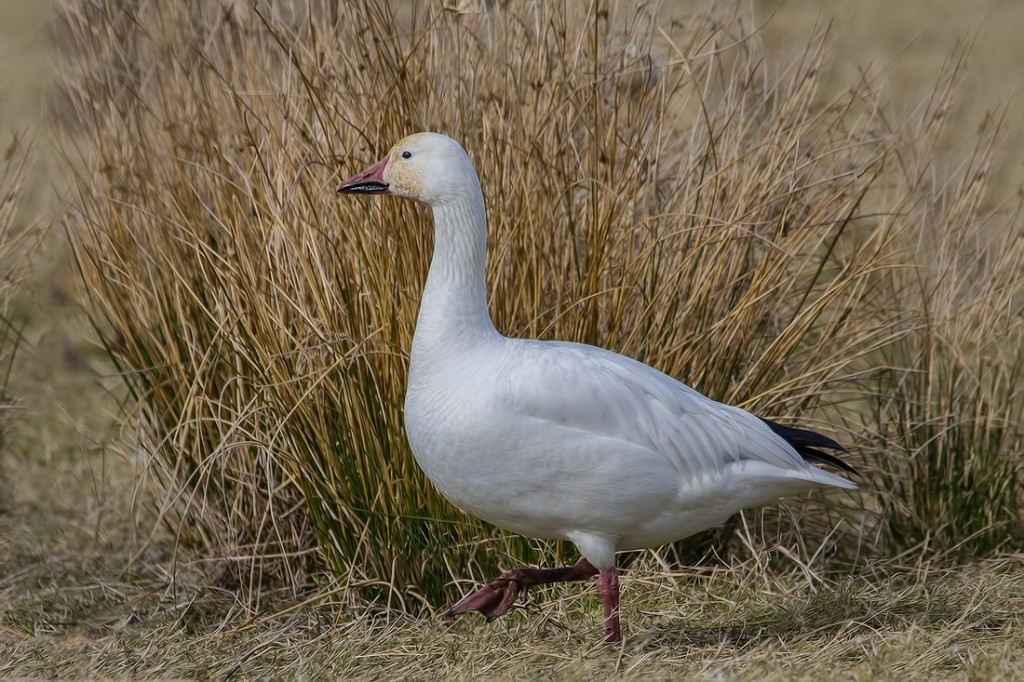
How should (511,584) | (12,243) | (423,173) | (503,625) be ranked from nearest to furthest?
1. (423,173)
2. (511,584)
3. (503,625)
4. (12,243)

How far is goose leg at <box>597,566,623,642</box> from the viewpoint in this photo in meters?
3.21

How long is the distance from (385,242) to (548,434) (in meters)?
0.91

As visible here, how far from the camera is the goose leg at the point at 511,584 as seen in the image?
327 centimetres

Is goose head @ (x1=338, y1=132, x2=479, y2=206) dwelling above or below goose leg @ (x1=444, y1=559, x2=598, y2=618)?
above

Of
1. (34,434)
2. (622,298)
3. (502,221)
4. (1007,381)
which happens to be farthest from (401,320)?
(34,434)

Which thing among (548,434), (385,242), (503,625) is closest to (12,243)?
(385,242)

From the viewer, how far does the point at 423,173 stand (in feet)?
10.4

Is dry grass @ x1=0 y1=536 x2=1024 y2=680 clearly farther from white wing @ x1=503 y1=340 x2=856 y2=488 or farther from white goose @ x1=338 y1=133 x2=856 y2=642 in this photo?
white wing @ x1=503 y1=340 x2=856 y2=488

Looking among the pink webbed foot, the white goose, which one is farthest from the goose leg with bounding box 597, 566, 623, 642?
the pink webbed foot

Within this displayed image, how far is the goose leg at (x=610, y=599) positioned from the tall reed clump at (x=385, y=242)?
1.89 ft

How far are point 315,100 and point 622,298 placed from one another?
3.51ft

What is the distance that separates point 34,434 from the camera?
571cm

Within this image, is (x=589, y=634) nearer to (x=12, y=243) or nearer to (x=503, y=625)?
(x=503, y=625)

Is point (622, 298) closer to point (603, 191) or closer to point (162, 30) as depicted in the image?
point (603, 191)
